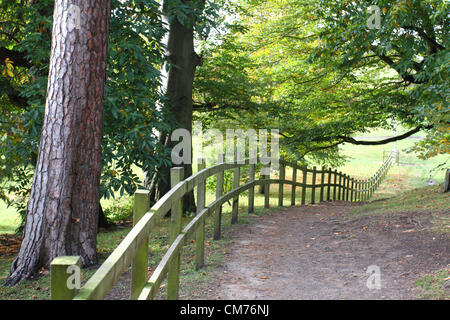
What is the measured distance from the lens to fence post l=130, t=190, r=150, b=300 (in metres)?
3.27

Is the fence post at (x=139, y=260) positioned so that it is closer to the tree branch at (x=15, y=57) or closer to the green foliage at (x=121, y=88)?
the green foliage at (x=121, y=88)

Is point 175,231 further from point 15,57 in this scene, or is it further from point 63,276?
point 15,57

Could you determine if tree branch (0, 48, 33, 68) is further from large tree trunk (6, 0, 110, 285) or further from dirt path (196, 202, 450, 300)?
dirt path (196, 202, 450, 300)

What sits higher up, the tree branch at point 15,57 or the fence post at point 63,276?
the tree branch at point 15,57

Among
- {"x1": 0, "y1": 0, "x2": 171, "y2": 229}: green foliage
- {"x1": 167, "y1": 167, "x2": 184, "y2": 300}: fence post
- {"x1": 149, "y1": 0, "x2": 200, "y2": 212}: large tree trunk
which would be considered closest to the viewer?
{"x1": 167, "y1": 167, "x2": 184, "y2": 300}: fence post

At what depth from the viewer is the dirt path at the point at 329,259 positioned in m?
4.87

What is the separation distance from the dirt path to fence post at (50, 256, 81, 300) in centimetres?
290

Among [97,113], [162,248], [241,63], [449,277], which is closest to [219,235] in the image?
[162,248]

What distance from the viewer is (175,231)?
15.4 feet

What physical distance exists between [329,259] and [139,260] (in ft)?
12.3

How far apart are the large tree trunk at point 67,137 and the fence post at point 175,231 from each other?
5.31ft
